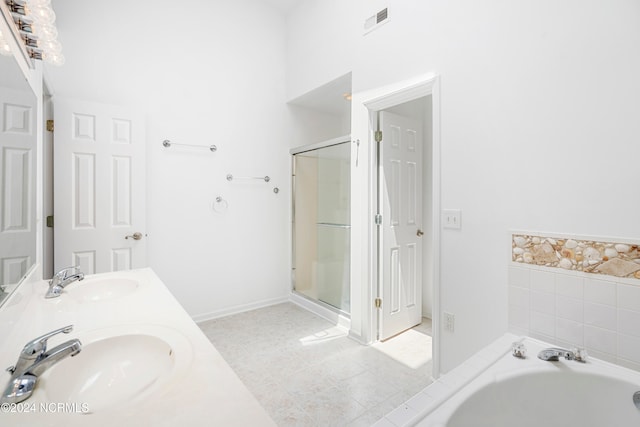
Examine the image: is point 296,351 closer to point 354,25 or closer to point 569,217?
point 569,217

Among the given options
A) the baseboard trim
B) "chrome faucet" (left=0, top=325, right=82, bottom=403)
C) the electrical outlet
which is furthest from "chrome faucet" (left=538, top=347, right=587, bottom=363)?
the baseboard trim

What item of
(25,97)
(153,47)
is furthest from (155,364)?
(153,47)

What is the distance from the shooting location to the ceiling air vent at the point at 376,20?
7.55 feet

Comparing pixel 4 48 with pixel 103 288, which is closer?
pixel 4 48

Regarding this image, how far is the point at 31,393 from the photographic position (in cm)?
67

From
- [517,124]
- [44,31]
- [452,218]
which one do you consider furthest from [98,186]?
[517,124]

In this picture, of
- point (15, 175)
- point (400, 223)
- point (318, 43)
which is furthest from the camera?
point (318, 43)

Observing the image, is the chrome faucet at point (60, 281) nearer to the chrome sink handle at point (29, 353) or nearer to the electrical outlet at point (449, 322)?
the chrome sink handle at point (29, 353)

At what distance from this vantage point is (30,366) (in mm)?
716

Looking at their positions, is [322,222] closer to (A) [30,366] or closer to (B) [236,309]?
(B) [236,309]

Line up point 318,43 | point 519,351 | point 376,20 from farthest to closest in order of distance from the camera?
point 318,43 → point 376,20 → point 519,351

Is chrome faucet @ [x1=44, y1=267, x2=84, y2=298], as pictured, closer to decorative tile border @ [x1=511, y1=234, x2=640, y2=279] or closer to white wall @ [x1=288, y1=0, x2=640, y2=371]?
white wall @ [x1=288, y1=0, x2=640, y2=371]

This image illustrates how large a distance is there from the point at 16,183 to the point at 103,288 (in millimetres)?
841

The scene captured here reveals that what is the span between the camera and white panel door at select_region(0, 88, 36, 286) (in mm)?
916
